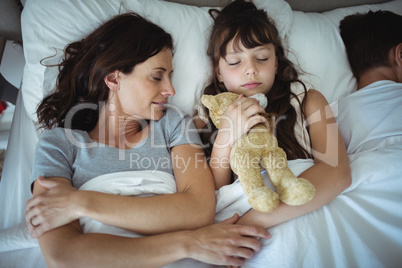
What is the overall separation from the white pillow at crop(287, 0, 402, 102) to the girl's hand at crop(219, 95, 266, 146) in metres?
0.62

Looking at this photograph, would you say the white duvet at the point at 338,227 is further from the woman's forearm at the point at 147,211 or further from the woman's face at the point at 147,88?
the woman's face at the point at 147,88

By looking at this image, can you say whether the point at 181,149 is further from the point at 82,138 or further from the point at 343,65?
the point at 343,65

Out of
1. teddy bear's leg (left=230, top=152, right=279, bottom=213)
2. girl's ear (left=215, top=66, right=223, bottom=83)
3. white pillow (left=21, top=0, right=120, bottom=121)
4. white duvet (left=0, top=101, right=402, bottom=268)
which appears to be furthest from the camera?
girl's ear (left=215, top=66, right=223, bottom=83)

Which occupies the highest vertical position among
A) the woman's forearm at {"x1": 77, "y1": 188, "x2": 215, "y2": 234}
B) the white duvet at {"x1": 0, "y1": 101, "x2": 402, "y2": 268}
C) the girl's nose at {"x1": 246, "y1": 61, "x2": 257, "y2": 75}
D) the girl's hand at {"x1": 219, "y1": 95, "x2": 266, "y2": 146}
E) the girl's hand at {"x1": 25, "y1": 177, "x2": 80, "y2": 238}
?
the girl's nose at {"x1": 246, "y1": 61, "x2": 257, "y2": 75}

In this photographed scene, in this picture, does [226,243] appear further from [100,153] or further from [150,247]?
[100,153]

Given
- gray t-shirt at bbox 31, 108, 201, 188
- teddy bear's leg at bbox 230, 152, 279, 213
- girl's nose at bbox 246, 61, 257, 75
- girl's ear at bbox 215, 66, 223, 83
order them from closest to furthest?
teddy bear's leg at bbox 230, 152, 279, 213
gray t-shirt at bbox 31, 108, 201, 188
girl's nose at bbox 246, 61, 257, 75
girl's ear at bbox 215, 66, 223, 83

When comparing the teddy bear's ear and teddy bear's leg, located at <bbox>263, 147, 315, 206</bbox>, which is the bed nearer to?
teddy bear's leg, located at <bbox>263, 147, 315, 206</bbox>

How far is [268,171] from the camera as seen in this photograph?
28.9 inches

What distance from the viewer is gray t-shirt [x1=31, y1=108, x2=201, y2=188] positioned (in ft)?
2.85

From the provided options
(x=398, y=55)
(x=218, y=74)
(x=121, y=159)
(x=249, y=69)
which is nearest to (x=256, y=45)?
(x=249, y=69)

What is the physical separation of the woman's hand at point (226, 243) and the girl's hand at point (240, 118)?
281 mm

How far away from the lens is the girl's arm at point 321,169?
81 centimetres

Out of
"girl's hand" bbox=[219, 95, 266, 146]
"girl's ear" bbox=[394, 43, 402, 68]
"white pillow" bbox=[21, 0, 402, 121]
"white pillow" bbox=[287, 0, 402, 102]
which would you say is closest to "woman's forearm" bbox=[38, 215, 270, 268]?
"girl's hand" bbox=[219, 95, 266, 146]

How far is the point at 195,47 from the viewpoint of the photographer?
1.23 m
